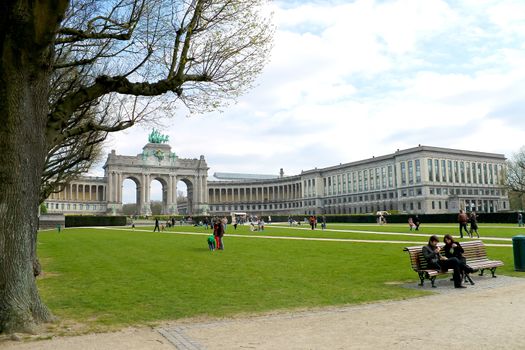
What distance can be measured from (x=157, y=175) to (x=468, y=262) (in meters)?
137

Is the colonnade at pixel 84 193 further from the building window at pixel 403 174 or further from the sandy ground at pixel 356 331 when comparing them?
the sandy ground at pixel 356 331

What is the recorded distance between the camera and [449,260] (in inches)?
494

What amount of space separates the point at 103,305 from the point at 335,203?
13734cm

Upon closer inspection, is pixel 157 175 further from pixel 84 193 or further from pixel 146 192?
pixel 84 193

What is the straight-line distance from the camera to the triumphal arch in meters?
140

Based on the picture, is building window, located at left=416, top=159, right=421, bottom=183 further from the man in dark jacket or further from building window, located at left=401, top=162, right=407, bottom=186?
the man in dark jacket

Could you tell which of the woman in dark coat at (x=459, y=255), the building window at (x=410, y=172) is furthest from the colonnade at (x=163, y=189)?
the woman in dark coat at (x=459, y=255)

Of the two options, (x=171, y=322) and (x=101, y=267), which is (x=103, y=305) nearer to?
(x=171, y=322)

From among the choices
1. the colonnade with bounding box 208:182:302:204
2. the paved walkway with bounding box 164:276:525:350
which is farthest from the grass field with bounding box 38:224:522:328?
the colonnade with bounding box 208:182:302:204

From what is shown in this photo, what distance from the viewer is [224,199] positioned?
16662 cm


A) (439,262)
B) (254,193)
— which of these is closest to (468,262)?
(439,262)

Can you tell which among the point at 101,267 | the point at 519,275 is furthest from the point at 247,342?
the point at 101,267

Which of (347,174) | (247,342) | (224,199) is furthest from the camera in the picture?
(224,199)

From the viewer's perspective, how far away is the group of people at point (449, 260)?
12.5 meters
